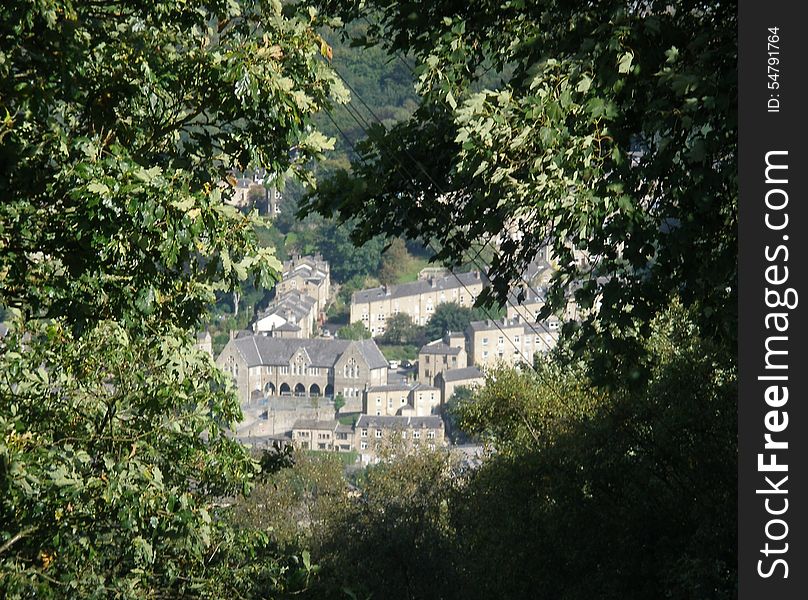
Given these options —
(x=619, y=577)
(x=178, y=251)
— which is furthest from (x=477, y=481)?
(x=178, y=251)

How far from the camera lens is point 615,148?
575 cm

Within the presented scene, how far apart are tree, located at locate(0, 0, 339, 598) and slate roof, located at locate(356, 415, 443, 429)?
66.8 m

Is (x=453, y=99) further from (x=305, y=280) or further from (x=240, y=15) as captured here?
(x=305, y=280)

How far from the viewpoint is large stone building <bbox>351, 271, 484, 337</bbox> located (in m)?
103

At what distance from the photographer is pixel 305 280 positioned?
10962cm

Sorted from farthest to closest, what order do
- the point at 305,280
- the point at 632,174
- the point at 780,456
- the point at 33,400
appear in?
the point at 305,280, the point at 33,400, the point at 632,174, the point at 780,456

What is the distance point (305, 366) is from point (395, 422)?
72.3ft

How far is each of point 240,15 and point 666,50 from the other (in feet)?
7.67

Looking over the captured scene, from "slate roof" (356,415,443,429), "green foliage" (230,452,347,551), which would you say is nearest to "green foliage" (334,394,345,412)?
"slate roof" (356,415,443,429)

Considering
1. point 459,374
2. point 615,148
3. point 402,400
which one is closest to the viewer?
point 615,148

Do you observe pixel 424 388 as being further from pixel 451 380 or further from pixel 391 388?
pixel 391 388

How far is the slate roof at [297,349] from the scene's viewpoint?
312 feet

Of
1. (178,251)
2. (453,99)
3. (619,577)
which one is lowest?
(619,577)

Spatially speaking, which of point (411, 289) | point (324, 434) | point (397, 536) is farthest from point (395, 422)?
point (397, 536)
